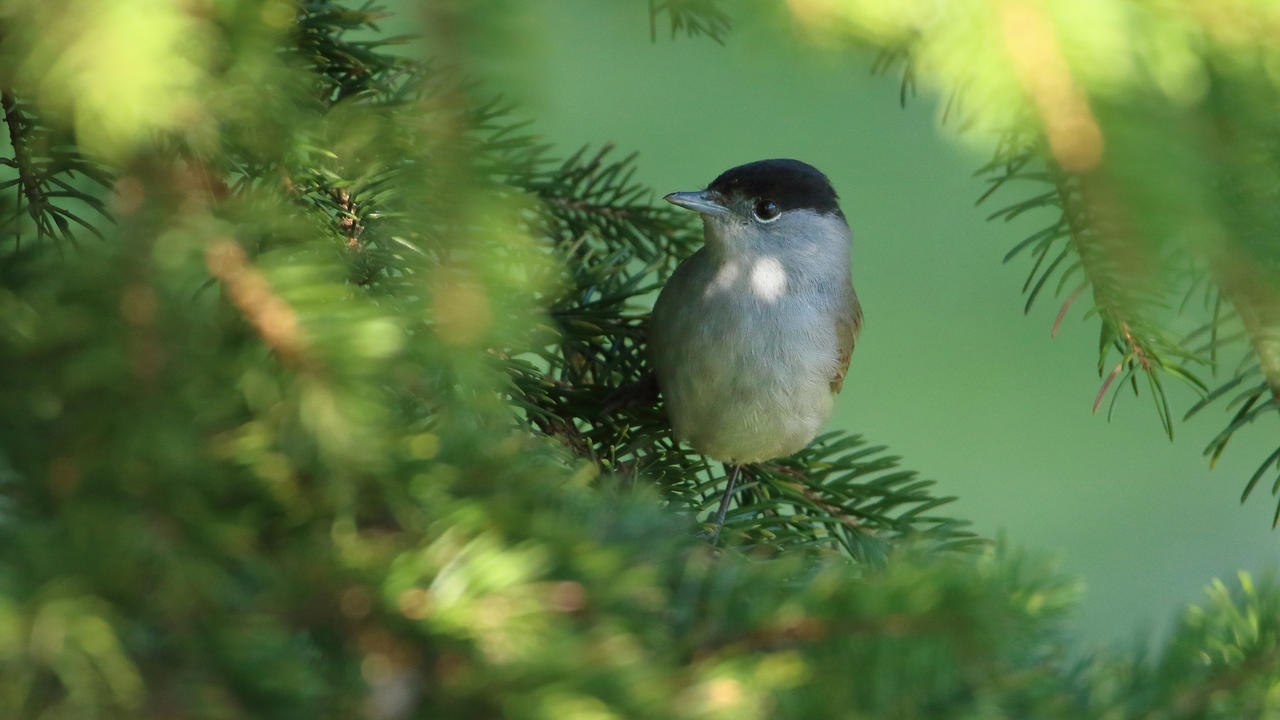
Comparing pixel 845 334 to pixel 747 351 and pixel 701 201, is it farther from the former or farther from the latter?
pixel 701 201

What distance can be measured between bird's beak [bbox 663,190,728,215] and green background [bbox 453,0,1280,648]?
6.05 ft

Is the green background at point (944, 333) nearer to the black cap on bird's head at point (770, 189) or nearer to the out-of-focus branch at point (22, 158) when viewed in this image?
the black cap on bird's head at point (770, 189)

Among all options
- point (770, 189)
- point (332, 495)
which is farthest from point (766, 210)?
point (332, 495)

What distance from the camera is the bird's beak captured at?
7.35ft

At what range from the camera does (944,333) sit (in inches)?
218

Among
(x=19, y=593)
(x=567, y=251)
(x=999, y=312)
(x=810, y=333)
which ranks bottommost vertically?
(x=19, y=593)

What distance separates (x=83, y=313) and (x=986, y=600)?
1.57ft

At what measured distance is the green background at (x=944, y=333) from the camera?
4742 millimetres

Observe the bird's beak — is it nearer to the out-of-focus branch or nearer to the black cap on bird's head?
the black cap on bird's head

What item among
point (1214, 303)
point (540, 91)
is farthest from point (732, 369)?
point (540, 91)

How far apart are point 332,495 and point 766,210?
2.07 metres

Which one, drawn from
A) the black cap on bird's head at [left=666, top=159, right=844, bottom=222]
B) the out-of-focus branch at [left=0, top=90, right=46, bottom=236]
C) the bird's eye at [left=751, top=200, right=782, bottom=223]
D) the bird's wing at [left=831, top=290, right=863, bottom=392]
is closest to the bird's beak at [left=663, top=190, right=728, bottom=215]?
the black cap on bird's head at [left=666, top=159, right=844, bottom=222]

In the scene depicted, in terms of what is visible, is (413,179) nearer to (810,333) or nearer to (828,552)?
(828,552)

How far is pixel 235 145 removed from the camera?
70cm
